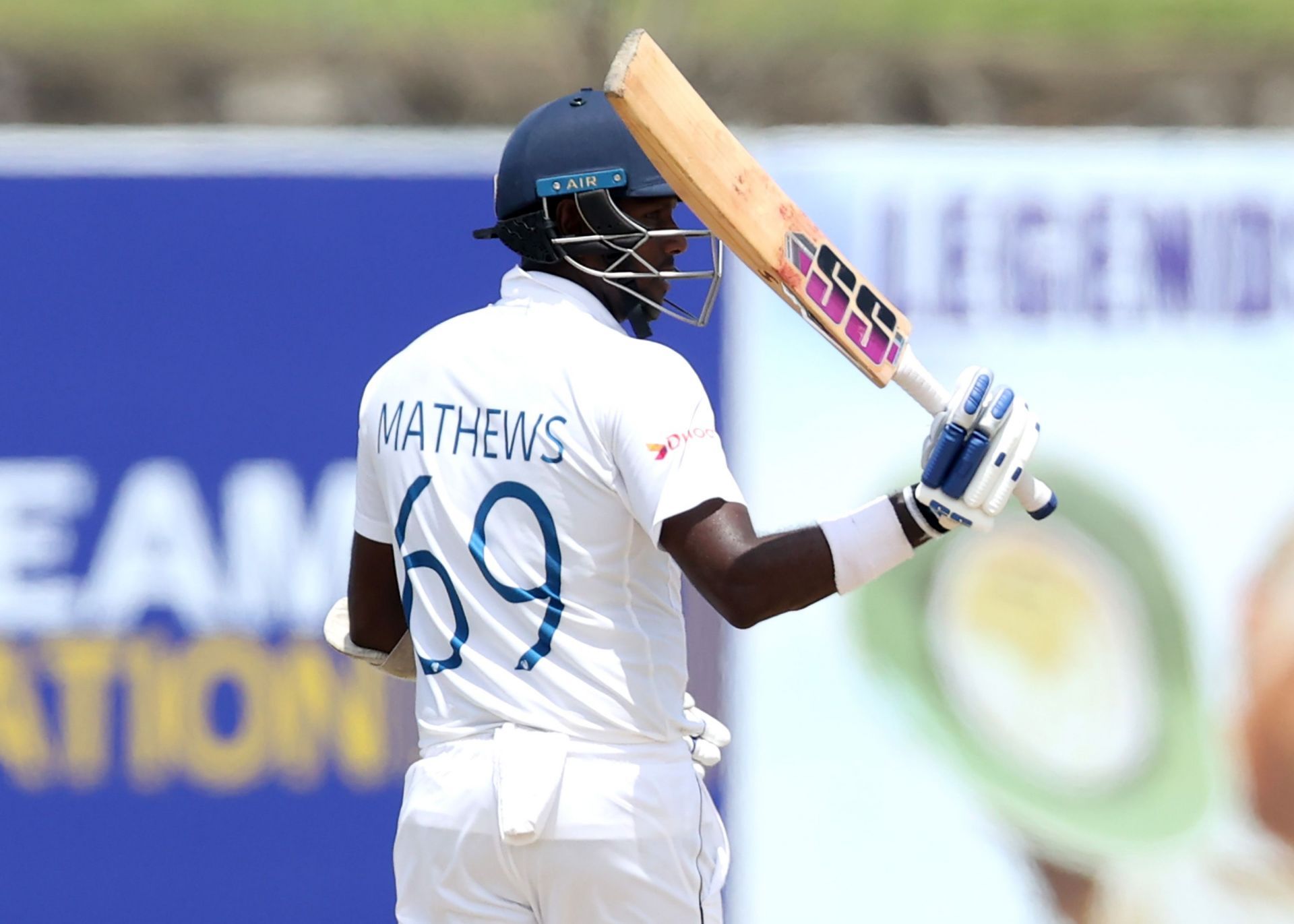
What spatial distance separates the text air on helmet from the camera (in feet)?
7.74

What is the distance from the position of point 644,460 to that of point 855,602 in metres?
2.06

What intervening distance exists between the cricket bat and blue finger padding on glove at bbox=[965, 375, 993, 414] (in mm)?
126

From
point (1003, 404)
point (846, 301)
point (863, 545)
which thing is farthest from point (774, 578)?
point (846, 301)

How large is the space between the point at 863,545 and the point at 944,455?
0.14 m

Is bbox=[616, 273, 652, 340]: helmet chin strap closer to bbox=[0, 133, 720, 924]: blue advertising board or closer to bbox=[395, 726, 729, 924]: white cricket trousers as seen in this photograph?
bbox=[395, 726, 729, 924]: white cricket trousers

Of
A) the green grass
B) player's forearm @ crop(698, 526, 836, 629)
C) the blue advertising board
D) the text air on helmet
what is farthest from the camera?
the green grass

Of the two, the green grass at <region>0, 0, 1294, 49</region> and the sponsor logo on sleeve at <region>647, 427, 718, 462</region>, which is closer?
the sponsor logo on sleeve at <region>647, 427, 718, 462</region>

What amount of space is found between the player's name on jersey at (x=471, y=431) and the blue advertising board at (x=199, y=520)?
181cm

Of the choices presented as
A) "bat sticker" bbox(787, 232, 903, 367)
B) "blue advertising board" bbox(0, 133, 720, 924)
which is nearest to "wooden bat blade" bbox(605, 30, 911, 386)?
"bat sticker" bbox(787, 232, 903, 367)

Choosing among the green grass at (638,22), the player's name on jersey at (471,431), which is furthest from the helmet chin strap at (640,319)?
the green grass at (638,22)

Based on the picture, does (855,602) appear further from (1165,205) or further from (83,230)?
(83,230)

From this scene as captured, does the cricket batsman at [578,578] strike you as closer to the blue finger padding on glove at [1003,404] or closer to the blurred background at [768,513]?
the blue finger padding on glove at [1003,404]

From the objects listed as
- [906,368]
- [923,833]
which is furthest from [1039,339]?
[906,368]

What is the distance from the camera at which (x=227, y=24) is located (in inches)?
172
